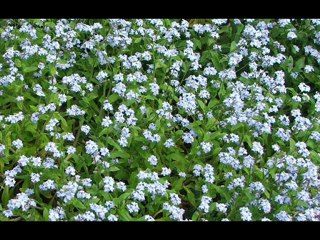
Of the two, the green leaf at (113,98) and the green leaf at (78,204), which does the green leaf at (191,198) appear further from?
the green leaf at (113,98)

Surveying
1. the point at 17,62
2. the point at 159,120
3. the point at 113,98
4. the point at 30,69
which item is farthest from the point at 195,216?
the point at 17,62

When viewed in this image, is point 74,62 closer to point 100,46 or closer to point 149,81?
point 100,46

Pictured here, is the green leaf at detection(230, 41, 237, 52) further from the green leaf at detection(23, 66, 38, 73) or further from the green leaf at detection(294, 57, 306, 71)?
the green leaf at detection(23, 66, 38, 73)

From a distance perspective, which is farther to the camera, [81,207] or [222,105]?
[222,105]

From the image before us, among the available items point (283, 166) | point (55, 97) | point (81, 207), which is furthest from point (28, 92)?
point (283, 166)

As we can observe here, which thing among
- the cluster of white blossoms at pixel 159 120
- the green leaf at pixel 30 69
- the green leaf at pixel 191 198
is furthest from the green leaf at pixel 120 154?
the green leaf at pixel 30 69

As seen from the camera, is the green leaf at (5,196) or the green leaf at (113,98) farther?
the green leaf at (113,98)

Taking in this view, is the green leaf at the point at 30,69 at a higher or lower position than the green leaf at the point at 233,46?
lower

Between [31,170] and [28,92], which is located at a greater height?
[28,92]

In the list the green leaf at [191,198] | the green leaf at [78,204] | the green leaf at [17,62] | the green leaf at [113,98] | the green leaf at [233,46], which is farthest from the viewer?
the green leaf at [233,46]
